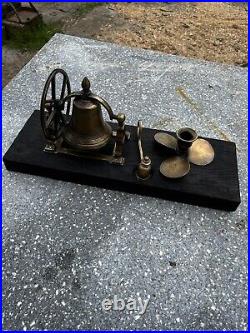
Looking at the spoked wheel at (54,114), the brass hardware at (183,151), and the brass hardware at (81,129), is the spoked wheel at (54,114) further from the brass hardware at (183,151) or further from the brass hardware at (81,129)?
the brass hardware at (183,151)

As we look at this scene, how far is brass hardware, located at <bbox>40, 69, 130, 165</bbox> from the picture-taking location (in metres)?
1.59

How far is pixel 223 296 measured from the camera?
4.68 ft

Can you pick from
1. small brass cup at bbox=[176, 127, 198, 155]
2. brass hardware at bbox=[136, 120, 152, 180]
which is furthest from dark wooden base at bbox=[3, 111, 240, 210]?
small brass cup at bbox=[176, 127, 198, 155]

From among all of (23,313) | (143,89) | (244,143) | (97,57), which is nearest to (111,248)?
(23,313)

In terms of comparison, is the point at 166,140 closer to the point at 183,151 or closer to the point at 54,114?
the point at 183,151

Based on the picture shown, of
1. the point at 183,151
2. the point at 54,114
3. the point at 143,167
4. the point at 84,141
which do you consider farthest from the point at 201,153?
the point at 54,114

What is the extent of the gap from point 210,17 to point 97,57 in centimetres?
236

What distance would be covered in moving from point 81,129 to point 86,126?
0.03 meters

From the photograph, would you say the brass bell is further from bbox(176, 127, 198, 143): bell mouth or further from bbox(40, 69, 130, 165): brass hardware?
bbox(176, 127, 198, 143): bell mouth

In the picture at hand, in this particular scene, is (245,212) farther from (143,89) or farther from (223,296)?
(143,89)

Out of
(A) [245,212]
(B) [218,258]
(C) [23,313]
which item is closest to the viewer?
(C) [23,313]

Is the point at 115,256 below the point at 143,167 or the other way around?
below

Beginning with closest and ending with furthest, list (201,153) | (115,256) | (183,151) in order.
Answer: (115,256)
(183,151)
(201,153)

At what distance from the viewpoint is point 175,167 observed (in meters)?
1.65
